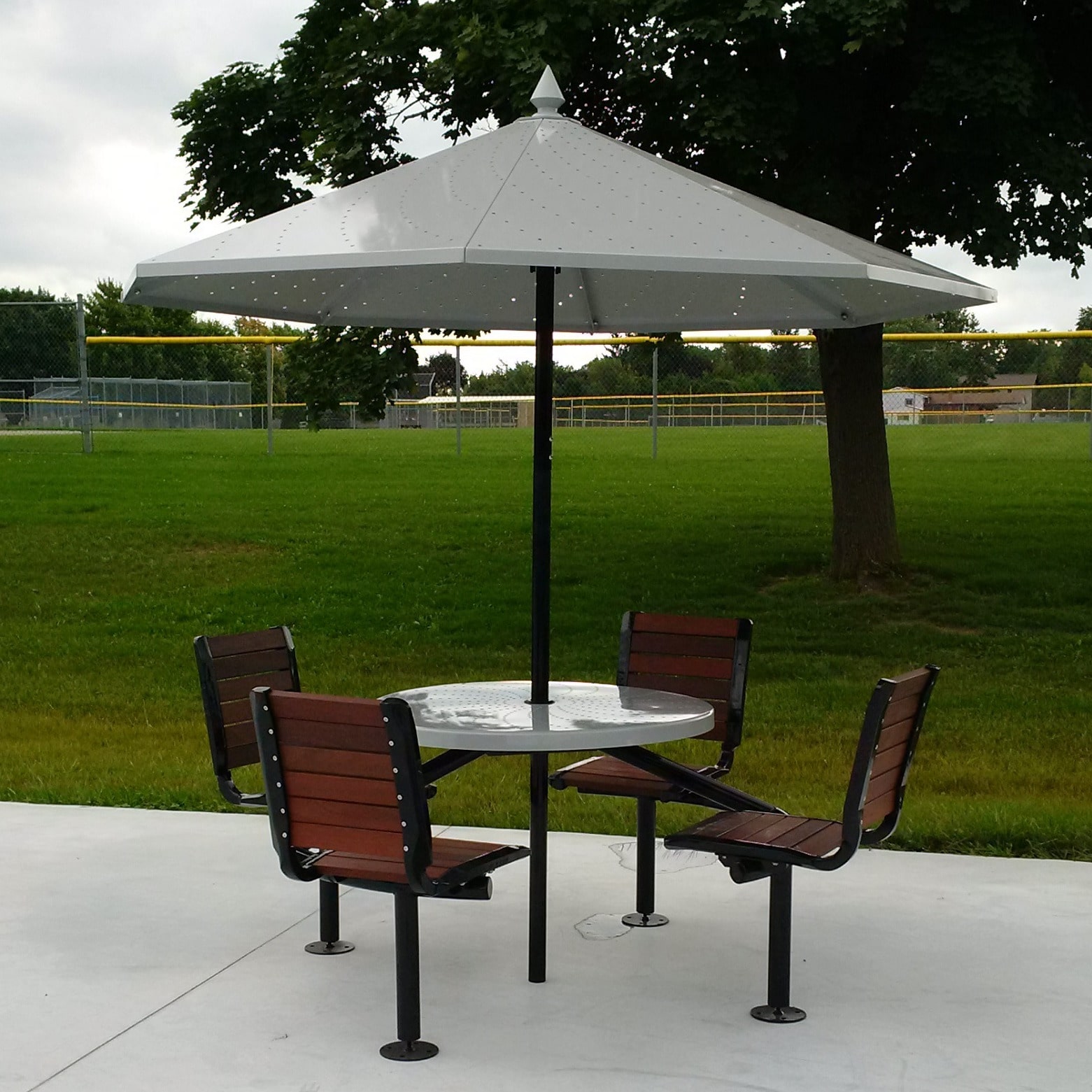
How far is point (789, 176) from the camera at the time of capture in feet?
39.5

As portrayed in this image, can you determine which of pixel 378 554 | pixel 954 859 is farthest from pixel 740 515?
pixel 954 859

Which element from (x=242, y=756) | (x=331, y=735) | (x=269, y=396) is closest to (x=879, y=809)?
(x=331, y=735)

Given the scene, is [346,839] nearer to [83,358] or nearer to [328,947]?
[328,947]

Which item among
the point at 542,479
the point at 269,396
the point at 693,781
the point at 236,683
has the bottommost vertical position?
the point at 693,781

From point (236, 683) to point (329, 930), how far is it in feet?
3.43

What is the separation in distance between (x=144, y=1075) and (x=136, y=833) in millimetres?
2751

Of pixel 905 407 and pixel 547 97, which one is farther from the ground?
pixel 547 97

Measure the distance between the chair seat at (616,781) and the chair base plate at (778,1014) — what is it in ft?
3.28

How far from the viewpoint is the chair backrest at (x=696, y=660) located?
6.09 m

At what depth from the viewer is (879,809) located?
4.84 meters

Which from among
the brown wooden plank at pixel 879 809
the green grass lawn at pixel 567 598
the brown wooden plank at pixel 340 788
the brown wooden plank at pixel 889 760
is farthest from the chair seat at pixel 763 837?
the green grass lawn at pixel 567 598

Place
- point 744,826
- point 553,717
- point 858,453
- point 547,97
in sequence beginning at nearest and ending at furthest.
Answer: point 744,826 → point 553,717 → point 547,97 → point 858,453

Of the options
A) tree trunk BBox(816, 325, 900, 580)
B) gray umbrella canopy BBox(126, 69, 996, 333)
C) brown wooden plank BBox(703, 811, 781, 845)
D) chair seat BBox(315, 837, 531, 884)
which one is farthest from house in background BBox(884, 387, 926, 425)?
Result: chair seat BBox(315, 837, 531, 884)

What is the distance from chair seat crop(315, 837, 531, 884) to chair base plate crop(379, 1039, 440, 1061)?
421mm
